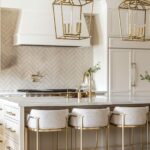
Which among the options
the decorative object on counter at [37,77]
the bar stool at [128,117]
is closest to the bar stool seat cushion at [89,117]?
the bar stool at [128,117]

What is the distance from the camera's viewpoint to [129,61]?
25.5ft

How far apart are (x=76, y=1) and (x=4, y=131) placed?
10.4 feet

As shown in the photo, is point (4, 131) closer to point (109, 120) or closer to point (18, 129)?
point (18, 129)

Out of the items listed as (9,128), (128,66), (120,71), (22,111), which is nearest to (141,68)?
(128,66)

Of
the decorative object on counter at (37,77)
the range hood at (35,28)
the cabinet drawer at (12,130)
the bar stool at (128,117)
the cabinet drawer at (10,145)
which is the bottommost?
the cabinet drawer at (10,145)

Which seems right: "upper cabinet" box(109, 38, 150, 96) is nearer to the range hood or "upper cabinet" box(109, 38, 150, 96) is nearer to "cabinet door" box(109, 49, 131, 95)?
"cabinet door" box(109, 49, 131, 95)

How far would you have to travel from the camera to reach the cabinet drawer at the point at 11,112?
4.81 metres

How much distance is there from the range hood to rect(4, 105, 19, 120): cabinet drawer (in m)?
2.04

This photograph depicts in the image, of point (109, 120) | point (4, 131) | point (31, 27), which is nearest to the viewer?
point (109, 120)

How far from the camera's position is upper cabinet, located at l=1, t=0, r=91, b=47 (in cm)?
716

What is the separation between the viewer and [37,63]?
7.77 m

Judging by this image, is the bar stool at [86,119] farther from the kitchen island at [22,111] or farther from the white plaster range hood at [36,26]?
the white plaster range hood at [36,26]

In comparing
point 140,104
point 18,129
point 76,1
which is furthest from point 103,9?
point 18,129

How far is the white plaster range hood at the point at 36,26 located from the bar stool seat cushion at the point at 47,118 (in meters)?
2.76
